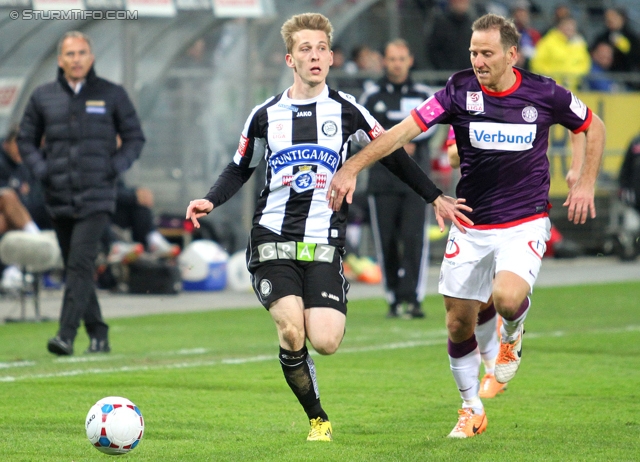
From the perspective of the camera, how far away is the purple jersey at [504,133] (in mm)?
6562

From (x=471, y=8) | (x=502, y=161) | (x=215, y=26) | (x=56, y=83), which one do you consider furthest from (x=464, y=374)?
(x=471, y=8)

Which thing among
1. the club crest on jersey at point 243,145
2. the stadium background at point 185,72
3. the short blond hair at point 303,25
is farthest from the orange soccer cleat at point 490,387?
the stadium background at point 185,72

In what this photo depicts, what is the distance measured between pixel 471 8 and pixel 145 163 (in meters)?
7.43

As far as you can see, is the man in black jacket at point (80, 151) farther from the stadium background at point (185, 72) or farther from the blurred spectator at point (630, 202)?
→ the blurred spectator at point (630, 202)

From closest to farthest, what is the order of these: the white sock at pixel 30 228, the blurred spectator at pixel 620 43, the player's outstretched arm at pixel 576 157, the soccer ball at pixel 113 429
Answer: the soccer ball at pixel 113 429 < the player's outstretched arm at pixel 576 157 < the white sock at pixel 30 228 < the blurred spectator at pixel 620 43

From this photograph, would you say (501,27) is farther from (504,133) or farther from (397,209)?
(397,209)

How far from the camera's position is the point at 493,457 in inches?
229

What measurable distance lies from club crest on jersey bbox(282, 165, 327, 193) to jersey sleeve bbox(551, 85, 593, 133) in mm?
1425

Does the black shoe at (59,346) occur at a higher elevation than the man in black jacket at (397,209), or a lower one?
lower

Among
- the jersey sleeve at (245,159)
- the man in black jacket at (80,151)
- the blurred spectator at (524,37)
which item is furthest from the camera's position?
the blurred spectator at (524,37)

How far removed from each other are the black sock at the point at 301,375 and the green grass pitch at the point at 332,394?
0.22 m

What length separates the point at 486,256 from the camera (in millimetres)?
6641

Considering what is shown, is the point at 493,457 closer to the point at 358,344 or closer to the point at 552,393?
the point at 552,393

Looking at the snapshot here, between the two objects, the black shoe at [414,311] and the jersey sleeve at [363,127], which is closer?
the jersey sleeve at [363,127]
